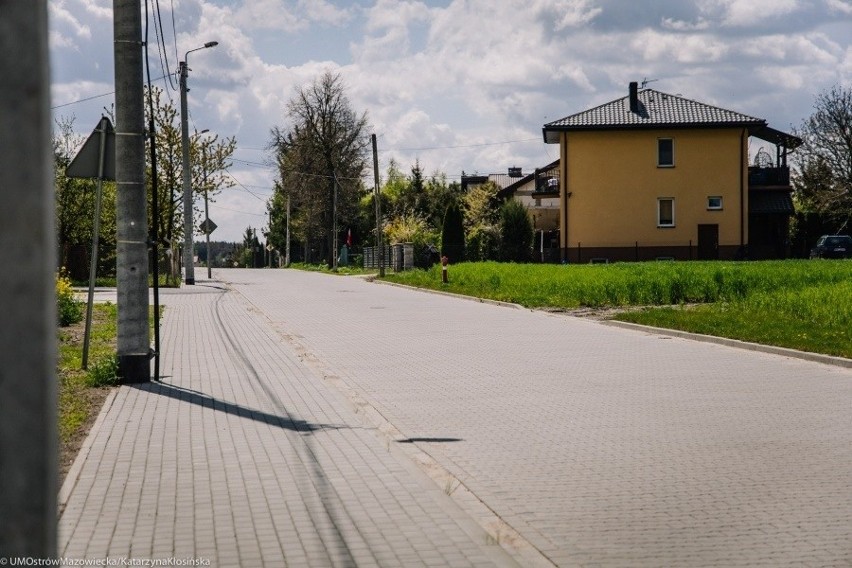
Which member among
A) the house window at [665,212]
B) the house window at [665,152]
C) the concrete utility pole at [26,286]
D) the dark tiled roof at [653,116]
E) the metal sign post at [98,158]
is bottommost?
the concrete utility pole at [26,286]

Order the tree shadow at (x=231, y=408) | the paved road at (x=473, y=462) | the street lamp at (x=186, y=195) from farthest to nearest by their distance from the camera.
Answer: the street lamp at (x=186, y=195), the tree shadow at (x=231, y=408), the paved road at (x=473, y=462)

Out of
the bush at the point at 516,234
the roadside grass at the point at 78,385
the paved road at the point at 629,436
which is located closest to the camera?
the paved road at the point at 629,436

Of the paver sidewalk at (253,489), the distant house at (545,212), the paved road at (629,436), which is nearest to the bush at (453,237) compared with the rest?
the distant house at (545,212)

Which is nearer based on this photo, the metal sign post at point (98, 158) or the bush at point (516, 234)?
the metal sign post at point (98, 158)

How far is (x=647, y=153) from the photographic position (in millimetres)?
57625

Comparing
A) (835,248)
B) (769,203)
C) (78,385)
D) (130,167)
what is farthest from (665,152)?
A: (78,385)

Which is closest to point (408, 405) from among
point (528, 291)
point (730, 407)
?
point (730, 407)

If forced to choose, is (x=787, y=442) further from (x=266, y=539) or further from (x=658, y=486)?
(x=266, y=539)

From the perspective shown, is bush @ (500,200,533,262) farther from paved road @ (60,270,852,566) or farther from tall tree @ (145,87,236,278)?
paved road @ (60,270,852,566)

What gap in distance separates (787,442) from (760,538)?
117 inches

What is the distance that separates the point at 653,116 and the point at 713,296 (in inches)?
1343

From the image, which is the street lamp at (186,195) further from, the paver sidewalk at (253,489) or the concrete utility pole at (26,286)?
the concrete utility pole at (26,286)

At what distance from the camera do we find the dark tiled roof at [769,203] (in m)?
57.6

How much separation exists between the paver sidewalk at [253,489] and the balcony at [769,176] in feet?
171
